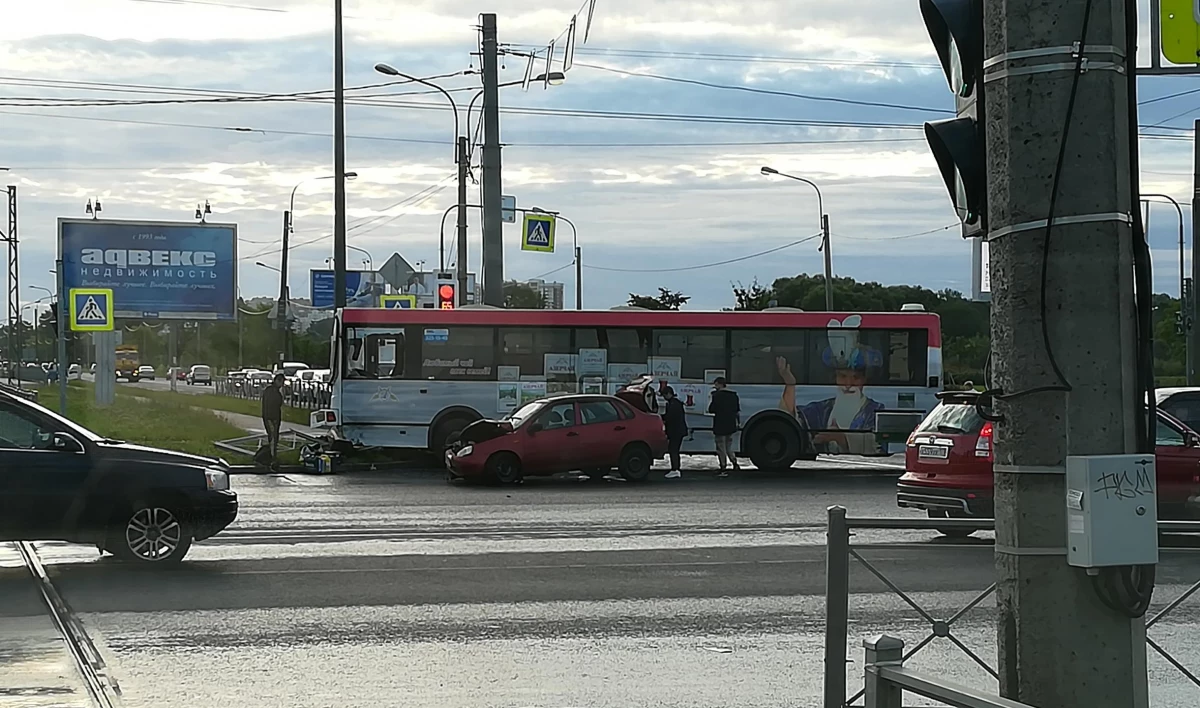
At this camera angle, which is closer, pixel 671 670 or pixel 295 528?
pixel 671 670

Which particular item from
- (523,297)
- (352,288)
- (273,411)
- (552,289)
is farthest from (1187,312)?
(552,289)

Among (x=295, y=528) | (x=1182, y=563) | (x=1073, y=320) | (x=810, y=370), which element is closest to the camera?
(x=1073, y=320)

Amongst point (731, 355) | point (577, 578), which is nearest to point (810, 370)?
point (731, 355)

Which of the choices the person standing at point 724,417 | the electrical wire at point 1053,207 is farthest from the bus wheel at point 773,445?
the electrical wire at point 1053,207

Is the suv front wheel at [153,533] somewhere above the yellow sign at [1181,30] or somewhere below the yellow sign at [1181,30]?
below

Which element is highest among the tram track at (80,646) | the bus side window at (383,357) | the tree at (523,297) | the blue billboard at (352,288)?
the tree at (523,297)

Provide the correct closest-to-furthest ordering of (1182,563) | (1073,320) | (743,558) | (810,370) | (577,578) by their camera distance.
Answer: (1073,320) < (1182,563) < (577,578) < (743,558) < (810,370)

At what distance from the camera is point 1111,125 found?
377 cm

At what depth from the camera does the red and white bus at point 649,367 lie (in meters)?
26.1

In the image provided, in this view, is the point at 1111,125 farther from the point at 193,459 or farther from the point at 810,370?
the point at 810,370

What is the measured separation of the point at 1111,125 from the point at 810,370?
2301cm

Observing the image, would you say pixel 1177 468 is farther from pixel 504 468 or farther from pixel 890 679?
pixel 890 679

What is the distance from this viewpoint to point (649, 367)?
88.3ft

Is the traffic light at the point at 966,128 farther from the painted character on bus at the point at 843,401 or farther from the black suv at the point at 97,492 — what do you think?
the painted character on bus at the point at 843,401
